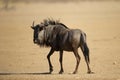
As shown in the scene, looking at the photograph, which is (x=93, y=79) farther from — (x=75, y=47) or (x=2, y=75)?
(x=2, y=75)

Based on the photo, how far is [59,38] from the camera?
17516mm

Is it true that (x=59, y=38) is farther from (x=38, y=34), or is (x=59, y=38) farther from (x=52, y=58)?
(x=52, y=58)

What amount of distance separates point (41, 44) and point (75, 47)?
1.28 metres

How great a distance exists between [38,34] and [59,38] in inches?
25.0

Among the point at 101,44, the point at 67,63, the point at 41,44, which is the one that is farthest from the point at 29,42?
the point at 41,44

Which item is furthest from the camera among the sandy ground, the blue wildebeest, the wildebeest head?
the wildebeest head

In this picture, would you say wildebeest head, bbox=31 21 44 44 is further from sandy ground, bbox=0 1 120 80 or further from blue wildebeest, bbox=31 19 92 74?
sandy ground, bbox=0 1 120 80

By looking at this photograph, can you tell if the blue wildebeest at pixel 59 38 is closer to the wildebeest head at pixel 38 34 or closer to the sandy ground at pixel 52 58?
the wildebeest head at pixel 38 34

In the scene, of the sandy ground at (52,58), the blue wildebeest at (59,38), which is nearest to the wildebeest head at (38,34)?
the blue wildebeest at (59,38)

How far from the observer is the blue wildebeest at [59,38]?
17016mm

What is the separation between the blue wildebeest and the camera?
1702cm

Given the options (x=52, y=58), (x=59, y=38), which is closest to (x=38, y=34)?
(x=59, y=38)

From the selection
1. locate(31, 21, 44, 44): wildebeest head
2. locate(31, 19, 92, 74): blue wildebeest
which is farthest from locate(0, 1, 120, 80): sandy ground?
locate(31, 21, 44, 44): wildebeest head

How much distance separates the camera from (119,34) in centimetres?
Answer: 2941
